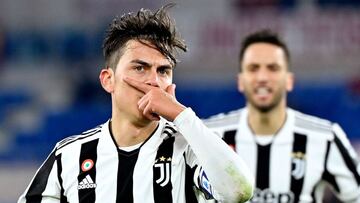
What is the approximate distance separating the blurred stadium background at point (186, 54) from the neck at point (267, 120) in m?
6.06

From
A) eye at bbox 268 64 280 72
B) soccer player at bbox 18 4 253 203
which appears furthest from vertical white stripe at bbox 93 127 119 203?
eye at bbox 268 64 280 72

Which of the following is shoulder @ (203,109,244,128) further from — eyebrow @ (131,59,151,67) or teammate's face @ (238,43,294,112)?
eyebrow @ (131,59,151,67)

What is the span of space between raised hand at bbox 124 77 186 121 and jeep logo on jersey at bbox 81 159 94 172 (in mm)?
359

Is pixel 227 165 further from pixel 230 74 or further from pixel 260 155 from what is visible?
pixel 230 74

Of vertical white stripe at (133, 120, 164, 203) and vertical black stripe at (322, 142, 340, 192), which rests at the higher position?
vertical white stripe at (133, 120, 164, 203)

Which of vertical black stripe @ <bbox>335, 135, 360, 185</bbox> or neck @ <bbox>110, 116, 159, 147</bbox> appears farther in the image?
vertical black stripe @ <bbox>335, 135, 360, 185</bbox>

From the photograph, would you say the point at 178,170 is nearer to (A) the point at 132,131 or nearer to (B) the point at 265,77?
(A) the point at 132,131

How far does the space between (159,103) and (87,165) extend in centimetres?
48

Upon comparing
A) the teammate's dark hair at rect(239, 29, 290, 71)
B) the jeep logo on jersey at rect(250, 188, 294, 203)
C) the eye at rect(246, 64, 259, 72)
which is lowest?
the jeep logo on jersey at rect(250, 188, 294, 203)

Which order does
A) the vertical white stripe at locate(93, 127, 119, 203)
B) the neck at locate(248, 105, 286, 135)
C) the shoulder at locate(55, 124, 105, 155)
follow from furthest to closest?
the neck at locate(248, 105, 286, 135) < the shoulder at locate(55, 124, 105, 155) < the vertical white stripe at locate(93, 127, 119, 203)

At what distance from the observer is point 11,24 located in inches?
522

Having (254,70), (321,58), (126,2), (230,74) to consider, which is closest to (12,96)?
(126,2)

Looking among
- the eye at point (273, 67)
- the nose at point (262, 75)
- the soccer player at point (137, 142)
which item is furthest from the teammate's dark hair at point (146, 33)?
the eye at point (273, 67)

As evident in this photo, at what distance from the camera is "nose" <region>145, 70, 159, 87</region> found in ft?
11.1
